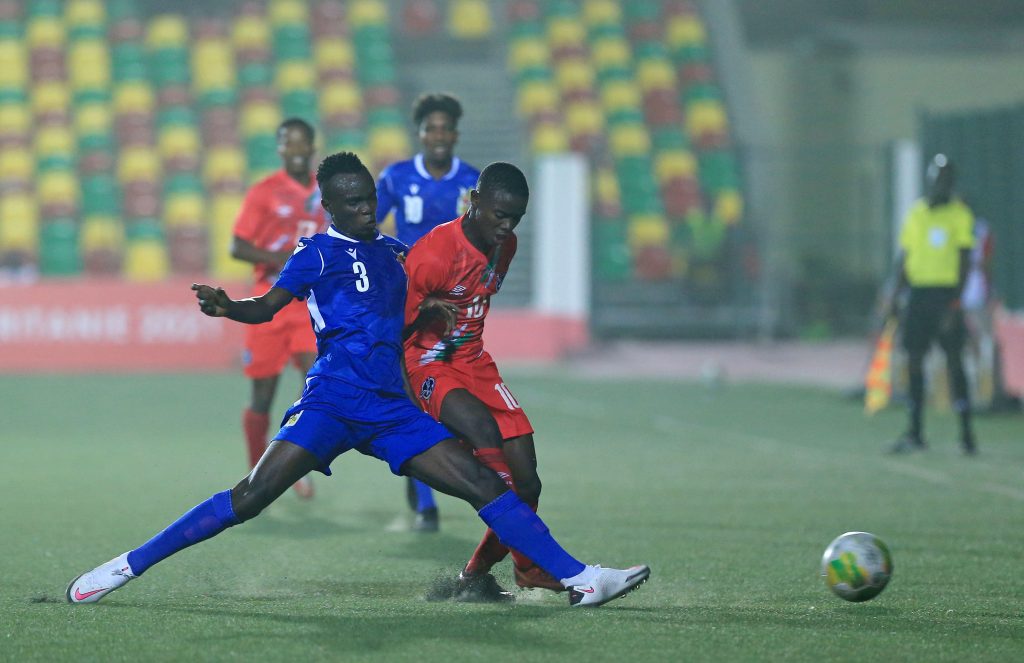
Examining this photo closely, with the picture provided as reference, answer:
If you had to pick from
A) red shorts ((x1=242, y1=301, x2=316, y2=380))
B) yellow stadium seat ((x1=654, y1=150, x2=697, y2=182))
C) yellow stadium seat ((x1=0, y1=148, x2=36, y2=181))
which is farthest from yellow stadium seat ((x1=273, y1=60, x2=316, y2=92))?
red shorts ((x1=242, y1=301, x2=316, y2=380))

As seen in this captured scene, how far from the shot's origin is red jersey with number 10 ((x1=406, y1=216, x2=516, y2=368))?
5992 mm

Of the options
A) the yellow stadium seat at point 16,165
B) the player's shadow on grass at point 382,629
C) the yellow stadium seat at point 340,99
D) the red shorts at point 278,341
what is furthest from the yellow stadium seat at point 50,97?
the player's shadow on grass at point 382,629

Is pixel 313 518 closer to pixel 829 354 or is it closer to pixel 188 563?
pixel 188 563

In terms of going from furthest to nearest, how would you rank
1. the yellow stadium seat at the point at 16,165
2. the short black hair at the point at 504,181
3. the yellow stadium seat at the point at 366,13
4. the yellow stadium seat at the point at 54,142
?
1. the yellow stadium seat at the point at 366,13
2. the yellow stadium seat at the point at 54,142
3. the yellow stadium seat at the point at 16,165
4. the short black hair at the point at 504,181

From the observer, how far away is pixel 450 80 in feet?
92.6

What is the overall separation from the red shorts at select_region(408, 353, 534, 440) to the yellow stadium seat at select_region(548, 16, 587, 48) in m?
22.6

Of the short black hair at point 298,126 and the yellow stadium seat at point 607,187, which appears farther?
the yellow stadium seat at point 607,187

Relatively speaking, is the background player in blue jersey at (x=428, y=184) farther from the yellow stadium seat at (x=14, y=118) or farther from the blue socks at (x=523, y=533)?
the yellow stadium seat at (x=14, y=118)

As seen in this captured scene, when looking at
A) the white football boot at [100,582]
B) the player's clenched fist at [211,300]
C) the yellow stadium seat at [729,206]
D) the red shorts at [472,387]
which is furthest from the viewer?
the yellow stadium seat at [729,206]

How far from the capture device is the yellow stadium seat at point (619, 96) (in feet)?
90.5

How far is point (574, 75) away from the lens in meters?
27.5

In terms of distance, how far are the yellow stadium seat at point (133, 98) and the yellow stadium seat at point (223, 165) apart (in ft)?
4.42

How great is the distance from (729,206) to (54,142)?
11.2 meters

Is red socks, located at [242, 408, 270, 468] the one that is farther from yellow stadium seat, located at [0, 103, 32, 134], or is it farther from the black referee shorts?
yellow stadium seat, located at [0, 103, 32, 134]
